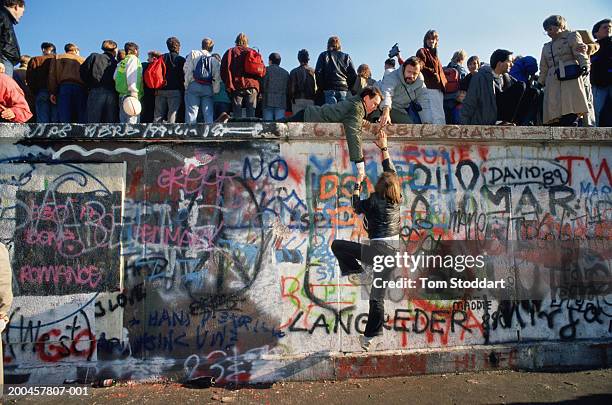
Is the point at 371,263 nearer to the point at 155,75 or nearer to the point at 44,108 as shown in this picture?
the point at 155,75

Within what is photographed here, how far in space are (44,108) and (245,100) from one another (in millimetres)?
3203

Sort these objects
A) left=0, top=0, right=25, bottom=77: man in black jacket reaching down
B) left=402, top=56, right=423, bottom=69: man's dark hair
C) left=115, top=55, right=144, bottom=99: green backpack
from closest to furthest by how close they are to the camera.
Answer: left=0, top=0, right=25, bottom=77: man in black jacket reaching down → left=402, top=56, right=423, bottom=69: man's dark hair → left=115, top=55, right=144, bottom=99: green backpack

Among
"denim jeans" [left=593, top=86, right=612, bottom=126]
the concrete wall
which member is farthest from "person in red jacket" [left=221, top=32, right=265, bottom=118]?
"denim jeans" [left=593, top=86, right=612, bottom=126]

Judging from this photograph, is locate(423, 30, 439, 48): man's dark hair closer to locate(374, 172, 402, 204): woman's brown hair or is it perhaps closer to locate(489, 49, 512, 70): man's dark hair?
locate(489, 49, 512, 70): man's dark hair

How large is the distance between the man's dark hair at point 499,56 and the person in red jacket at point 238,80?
3.62 m

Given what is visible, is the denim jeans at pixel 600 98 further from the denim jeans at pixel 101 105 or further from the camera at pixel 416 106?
the denim jeans at pixel 101 105

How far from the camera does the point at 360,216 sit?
5.38 metres

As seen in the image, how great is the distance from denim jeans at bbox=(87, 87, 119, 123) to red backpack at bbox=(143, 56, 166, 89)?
1.91ft

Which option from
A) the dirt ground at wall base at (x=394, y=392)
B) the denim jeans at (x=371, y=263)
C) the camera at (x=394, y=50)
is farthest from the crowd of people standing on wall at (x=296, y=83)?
the dirt ground at wall base at (x=394, y=392)

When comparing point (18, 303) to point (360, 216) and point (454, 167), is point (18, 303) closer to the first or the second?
point (360, 216)

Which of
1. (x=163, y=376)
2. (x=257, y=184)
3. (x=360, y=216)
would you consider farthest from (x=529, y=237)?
(x=163, y=376)

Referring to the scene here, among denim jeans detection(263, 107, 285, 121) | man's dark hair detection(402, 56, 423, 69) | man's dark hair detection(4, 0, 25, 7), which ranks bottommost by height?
denim jeans detection(263, 107, 285, 121)

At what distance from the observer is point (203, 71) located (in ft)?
21.1

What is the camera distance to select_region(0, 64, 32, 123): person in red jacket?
5.32 metres
